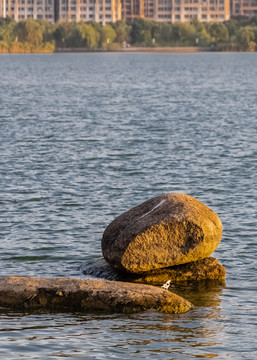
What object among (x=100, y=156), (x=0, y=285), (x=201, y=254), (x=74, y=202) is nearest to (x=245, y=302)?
(x=201, y=254)

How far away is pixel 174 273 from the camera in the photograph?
21203 millimetres

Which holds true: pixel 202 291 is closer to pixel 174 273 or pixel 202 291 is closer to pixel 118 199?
pixel 174 273

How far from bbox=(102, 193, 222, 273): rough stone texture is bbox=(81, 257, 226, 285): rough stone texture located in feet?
1.11

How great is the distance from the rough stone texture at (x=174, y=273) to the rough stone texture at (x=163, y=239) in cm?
34

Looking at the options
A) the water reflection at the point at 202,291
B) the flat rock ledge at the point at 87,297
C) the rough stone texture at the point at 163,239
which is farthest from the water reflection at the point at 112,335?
the rough stone texture at the point at 163,239

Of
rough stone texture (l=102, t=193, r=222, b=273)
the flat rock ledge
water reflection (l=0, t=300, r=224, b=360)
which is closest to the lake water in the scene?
water reflection (l=0, t=300, r=224, b=360)

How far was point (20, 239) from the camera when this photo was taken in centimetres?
2580

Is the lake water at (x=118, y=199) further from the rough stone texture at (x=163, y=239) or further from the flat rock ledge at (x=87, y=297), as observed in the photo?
the rough stone texture at (x=163, y=239)

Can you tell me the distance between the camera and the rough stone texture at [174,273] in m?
20.9

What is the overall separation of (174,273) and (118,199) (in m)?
11.1

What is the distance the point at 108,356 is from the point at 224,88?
10061 centimetres

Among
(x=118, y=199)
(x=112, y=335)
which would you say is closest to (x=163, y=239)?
(x=112, y=335)

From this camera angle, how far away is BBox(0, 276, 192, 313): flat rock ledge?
59.5 feet

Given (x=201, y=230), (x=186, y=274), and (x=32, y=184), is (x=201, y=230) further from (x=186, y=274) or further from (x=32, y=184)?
(x=32, y=184)
